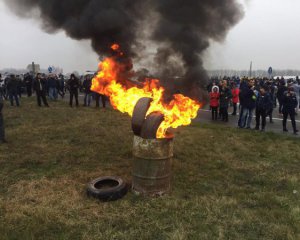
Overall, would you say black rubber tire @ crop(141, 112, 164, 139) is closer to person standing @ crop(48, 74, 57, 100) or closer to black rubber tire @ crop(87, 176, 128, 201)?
black rubber tire @ crop(87, 176, 128, 201)

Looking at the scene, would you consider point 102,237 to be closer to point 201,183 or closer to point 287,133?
point 201,183

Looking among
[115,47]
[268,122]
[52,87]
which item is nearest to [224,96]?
[268,122]

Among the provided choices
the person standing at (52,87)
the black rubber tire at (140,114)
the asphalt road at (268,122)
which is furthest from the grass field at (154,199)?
the person standing at (52,87)

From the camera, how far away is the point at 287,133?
1266cm

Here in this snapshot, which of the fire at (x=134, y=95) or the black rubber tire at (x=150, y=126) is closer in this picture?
the black rubber tire at (x=150, y=126)

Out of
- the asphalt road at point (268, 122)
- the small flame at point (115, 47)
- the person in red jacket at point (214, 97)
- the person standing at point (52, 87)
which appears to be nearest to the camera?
the small flame at point (115, 47)

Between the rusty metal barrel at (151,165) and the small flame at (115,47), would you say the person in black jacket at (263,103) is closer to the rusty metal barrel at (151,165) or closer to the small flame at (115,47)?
the small flame at (115,47)

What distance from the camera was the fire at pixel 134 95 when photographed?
6875 mm

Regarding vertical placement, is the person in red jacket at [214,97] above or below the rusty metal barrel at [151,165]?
above

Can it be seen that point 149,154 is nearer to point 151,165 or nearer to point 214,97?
point 151,165

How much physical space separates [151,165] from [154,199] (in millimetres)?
669

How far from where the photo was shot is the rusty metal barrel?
6066 mm

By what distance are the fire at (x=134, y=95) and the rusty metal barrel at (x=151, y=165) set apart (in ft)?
1.57

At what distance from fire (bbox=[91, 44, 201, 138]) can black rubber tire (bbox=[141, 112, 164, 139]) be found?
417 millimetres
